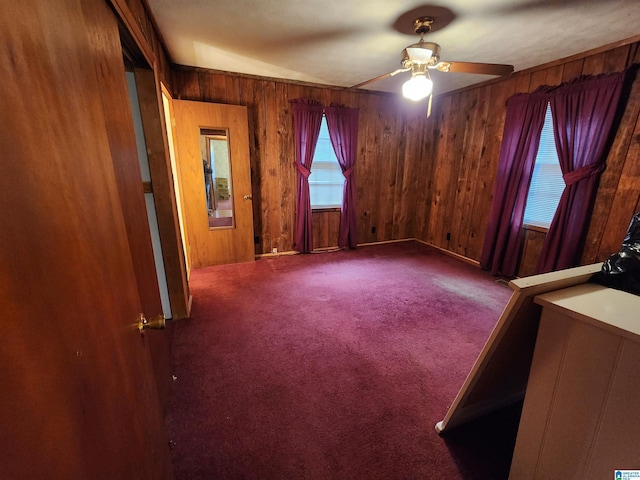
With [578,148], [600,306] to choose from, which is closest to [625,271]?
[600,306]

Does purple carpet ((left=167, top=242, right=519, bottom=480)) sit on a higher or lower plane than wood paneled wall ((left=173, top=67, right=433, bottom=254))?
lower

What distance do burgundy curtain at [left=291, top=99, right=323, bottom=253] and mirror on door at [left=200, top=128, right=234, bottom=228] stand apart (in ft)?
3.07

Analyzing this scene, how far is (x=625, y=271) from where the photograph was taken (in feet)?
3.61

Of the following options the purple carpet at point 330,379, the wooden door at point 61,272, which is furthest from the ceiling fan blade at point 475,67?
the wooden door at point 61,272

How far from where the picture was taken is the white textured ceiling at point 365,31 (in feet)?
6.27

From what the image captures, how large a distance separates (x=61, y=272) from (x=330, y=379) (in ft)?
5.47

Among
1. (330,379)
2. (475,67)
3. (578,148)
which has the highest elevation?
(475,67)

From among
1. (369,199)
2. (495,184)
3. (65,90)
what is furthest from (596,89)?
(65,90)

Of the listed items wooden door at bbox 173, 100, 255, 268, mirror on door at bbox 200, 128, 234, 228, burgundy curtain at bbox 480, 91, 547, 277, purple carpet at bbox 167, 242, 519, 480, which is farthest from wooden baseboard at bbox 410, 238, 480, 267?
mirror on door at bbox 200, 128, 234, 228

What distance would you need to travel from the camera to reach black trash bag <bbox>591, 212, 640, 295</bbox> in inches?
42.5

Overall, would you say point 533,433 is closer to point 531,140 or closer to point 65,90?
point 65,90

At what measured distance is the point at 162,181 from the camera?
6.88 ft

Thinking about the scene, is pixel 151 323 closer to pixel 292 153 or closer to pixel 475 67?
pixel 475 67

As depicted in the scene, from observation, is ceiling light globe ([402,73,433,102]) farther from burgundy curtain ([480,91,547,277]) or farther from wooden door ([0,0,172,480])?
wooden door ([0,0,172,480])
